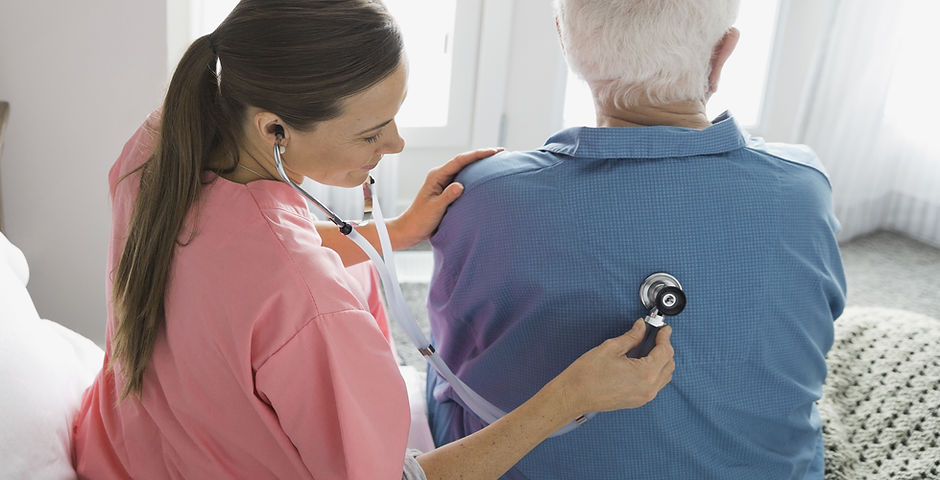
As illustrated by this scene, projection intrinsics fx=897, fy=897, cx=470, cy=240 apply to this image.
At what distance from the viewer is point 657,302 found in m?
1.04

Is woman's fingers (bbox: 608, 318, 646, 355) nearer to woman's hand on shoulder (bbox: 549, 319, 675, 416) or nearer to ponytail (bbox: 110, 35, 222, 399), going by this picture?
woman's hand on shoulder (bbox: 549, 319, 675, 416)

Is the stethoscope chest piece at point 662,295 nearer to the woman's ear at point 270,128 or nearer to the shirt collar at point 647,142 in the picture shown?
the shirt collar at point 647,142

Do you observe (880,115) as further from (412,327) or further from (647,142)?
(412,327)

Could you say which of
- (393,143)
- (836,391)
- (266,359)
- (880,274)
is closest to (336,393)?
(266,359)

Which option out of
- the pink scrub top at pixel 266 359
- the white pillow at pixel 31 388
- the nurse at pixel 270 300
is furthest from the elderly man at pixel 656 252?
the white pillow at pixel 31 388

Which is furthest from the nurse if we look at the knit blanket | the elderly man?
the knit blanket

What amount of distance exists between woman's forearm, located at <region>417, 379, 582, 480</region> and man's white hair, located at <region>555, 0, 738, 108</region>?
40 cm

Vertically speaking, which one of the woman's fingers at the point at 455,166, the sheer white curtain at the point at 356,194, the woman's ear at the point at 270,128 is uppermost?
the woman's ear at the point at 270,128

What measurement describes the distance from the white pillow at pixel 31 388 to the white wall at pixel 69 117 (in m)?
0.65

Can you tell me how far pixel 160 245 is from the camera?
1.00 m

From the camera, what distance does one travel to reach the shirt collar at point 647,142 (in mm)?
1089

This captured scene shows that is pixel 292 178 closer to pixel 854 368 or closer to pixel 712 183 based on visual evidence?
pixel 712 183

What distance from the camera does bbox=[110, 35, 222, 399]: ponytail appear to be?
3.28 feet

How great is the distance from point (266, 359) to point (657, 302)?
0.44 m
